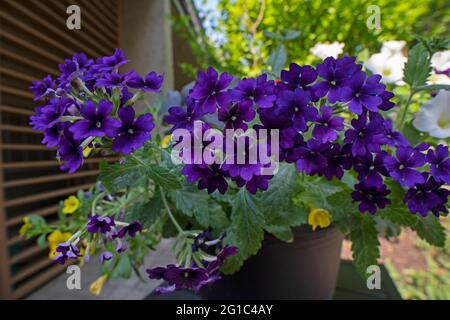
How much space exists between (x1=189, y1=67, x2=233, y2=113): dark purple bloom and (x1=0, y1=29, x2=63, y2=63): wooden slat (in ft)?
5.54

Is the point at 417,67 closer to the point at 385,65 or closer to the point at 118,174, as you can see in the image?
the point at 385,65

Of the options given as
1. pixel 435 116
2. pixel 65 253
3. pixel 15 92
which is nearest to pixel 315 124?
pixel 435 116

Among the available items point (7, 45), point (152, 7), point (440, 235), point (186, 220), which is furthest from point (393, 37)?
point (7, 45)

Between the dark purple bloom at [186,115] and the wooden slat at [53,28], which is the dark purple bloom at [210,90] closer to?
the dark purple bloom at [186,115]

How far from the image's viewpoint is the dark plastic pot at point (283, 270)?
0.53m

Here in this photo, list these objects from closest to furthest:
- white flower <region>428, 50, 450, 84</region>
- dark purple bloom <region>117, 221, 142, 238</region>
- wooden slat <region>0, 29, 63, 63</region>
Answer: dark purple bloom <region>117, 221, 142, 238</region>
white flower <region>428, 50, 450, 84</region>
wooden slat <region>0, 29, 63, 63</region>

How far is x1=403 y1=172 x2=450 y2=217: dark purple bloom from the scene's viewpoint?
364 millimetres

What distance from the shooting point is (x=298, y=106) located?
34cm

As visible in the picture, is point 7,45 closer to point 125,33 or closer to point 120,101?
point 125,33

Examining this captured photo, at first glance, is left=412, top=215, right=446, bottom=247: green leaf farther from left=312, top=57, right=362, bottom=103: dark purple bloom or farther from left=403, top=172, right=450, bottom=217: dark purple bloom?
left=312, top=57, right=362, bottom=103: dark purple bloom

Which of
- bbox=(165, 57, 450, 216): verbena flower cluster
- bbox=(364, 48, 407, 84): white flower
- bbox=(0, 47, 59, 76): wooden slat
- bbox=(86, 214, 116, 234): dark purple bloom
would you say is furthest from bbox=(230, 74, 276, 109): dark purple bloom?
bbox=(0, 47, 59, 76): wooden slat

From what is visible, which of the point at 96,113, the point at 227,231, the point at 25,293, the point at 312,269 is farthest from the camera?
the point at 25,293
